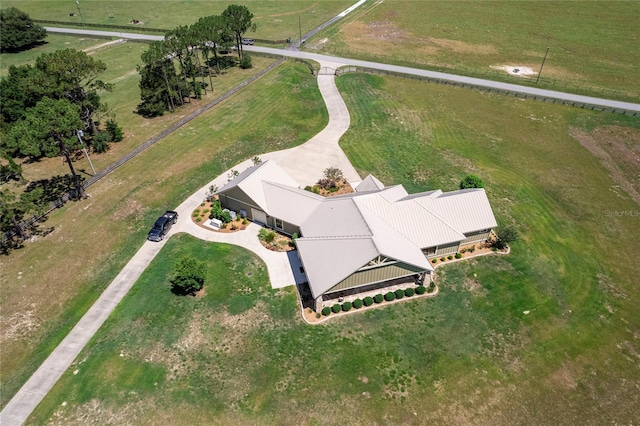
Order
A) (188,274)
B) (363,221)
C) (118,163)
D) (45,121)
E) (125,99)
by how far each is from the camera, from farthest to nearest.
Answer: (125,99) < (118,163) < (45,121) < (363,221) < (188,274)

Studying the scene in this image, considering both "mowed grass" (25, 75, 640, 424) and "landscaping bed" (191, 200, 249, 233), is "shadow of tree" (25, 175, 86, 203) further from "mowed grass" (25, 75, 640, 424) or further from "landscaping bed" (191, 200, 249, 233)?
"mowed grass" (25, 75, 640, 424)

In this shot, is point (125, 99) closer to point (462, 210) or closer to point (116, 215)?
point (116, 215)

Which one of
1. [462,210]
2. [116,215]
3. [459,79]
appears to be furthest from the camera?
[459,79]

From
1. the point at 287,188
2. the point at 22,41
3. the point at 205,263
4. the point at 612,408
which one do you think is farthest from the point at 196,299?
the point at 22,41

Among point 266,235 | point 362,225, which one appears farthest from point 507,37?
point 266,235

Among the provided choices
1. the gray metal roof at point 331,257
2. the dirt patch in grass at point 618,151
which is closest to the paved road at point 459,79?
the dirt patch in grass at point 618,151

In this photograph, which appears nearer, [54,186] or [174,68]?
[54,186]
